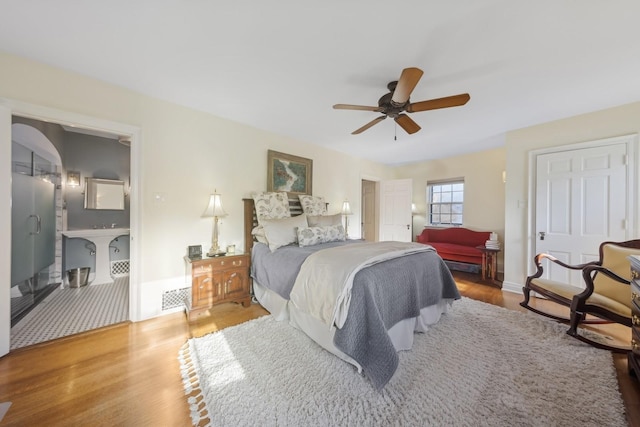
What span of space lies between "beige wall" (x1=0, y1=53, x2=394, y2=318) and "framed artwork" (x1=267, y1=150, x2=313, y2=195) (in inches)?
4.9

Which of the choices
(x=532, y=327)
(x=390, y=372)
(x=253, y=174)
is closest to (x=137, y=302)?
(x=253, y=174)

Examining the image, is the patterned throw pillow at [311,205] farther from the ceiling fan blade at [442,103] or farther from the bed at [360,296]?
the ceiling fan blade at [442,103]

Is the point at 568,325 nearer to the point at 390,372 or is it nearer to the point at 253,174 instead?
the point at 390,372

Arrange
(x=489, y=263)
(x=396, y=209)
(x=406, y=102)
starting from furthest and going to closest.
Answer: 1. (x=396, y=209)
2. (x=489, y=263)
3. (x=406, y=102)

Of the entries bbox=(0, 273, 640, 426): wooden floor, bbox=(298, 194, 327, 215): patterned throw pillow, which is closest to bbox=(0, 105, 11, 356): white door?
bbox=(0, 273, 640, 426): wooden floor

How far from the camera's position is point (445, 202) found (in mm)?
5539

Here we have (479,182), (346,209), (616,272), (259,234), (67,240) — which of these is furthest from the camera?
(479,182)

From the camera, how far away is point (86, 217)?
12.6 feet

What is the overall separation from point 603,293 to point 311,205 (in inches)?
138

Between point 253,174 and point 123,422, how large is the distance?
2808mm

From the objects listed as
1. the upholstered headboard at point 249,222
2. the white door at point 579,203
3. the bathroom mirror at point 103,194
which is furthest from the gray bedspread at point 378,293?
the bathroom mirror at point 103,194

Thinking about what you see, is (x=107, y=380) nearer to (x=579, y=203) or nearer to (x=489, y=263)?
(x=489, y=263)

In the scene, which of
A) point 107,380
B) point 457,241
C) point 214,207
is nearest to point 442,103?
point 214,207

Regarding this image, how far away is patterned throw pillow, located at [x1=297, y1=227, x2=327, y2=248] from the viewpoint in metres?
2.91
